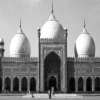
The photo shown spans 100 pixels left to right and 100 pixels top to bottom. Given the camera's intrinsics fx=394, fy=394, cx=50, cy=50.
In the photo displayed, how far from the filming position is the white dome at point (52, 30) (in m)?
43.6

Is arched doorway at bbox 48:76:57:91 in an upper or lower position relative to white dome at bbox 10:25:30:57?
lower

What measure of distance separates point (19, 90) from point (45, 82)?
291 centimetres

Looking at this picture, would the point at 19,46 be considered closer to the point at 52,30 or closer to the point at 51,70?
the point at 52,30

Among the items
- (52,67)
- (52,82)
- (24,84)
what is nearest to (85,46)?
(52,67)

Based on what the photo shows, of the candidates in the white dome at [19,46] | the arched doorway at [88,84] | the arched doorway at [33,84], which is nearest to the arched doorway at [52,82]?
the arched doorway at [33,84]

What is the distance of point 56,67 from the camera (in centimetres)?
4256

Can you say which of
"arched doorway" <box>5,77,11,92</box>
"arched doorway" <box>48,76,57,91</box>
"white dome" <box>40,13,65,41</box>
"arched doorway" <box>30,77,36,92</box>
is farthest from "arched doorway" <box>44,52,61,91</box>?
"arched doorway" <box>5,77,11,92</box>

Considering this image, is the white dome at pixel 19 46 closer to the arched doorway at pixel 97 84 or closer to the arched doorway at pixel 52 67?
the arched doorway at pixel 52 67

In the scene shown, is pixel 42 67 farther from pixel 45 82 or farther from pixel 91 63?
pixel 91 63

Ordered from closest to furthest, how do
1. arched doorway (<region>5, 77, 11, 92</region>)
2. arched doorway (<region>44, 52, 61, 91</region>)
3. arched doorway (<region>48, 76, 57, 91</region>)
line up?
arched doorway (<region>44, 52, 61, 91</region>), arched doorway (<region>48, 76, 57, 91</region>), arched doorway (<region>5, 77, 11, 92</region>)

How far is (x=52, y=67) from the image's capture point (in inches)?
1674

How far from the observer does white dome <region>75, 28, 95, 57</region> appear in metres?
46.4

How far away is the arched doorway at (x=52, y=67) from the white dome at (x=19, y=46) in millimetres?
4850

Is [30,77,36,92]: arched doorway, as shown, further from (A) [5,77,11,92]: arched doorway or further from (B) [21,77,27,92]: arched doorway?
(A) [5,77,11,92]: arched doorway
